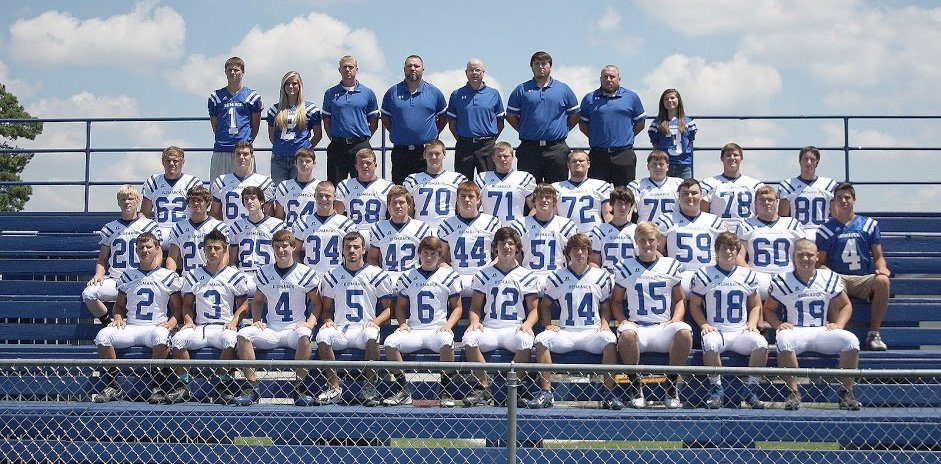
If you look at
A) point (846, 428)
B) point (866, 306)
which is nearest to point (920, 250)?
point (866, 306)

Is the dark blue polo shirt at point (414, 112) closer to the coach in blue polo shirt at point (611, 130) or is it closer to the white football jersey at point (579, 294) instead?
the coach in blue polo shirt at point (611, 130)

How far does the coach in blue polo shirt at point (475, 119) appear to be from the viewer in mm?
8133

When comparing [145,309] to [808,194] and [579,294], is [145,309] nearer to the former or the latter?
[579,294]

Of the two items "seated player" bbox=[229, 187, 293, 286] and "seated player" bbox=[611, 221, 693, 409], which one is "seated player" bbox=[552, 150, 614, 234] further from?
"seated player" bbox=[229, 187, 293, 286]

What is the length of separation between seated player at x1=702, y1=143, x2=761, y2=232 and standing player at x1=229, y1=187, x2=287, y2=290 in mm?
3448

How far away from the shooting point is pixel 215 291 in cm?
674

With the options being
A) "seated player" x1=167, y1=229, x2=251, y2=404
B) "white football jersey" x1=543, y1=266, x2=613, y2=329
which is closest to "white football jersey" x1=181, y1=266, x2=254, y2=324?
"seated player" x1=167, y1=229, x2=251, y2=404

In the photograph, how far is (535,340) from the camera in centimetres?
627

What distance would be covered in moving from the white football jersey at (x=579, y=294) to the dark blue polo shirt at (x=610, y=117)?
1957mm

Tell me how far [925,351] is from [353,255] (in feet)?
13.6

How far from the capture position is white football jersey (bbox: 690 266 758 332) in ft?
20.8

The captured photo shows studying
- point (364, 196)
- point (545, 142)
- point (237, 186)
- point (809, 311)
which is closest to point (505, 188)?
point (545, 142)

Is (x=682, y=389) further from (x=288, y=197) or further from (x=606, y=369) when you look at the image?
(x=288, y=197)

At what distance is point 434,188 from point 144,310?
239 cm
